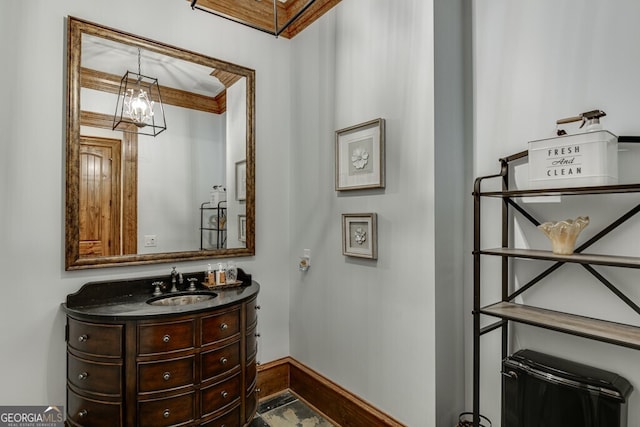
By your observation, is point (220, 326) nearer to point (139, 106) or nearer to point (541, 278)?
point (139, 106)

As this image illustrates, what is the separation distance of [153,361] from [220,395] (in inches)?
16.8

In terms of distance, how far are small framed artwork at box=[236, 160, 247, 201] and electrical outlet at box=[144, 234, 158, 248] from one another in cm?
63

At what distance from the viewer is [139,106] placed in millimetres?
2227

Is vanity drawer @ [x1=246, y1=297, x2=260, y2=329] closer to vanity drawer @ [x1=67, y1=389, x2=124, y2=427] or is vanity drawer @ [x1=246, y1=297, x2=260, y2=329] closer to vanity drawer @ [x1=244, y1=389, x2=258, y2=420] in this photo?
vanity drawer @ [x1=244, y1=389, x2=258, y2=420]

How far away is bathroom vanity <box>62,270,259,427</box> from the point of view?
1.70 metres

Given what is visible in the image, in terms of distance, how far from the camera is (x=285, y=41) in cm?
289

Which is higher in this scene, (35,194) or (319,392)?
(35,194)

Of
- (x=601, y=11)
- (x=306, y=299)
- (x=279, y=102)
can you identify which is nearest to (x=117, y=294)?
(x=306, y=299)

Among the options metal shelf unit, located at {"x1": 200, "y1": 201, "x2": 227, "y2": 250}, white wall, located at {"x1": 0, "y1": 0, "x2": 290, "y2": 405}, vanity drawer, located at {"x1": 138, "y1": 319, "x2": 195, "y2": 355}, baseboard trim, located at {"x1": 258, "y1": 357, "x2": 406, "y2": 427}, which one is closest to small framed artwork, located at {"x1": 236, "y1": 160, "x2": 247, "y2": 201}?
metal shelf unit, located at {"x1": 200, "y1": 201, "x2": 227, "y2": 250}

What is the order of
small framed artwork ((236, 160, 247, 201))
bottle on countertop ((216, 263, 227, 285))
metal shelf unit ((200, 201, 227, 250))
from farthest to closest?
1. small framed artwork ((236, 160, 247, 201))
2. metal shelf unit ((200, 201, 227, 250))
3. bottle on countertop ((216, 263, 227, 285))

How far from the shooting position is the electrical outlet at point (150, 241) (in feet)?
7.35

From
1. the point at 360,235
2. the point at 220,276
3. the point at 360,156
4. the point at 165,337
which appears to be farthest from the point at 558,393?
the point at 220,276

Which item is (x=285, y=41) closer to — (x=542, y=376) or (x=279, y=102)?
(x=279, y=102)

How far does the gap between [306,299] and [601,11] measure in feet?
7.63
